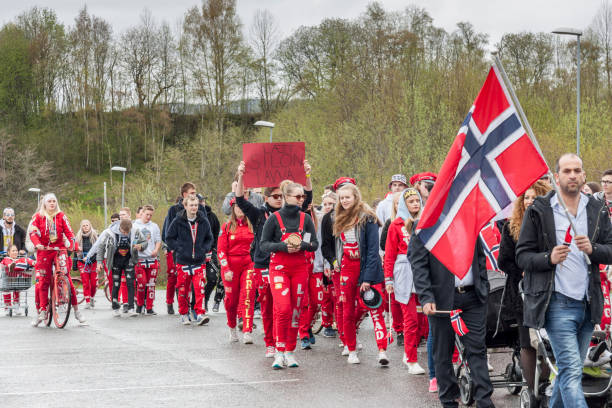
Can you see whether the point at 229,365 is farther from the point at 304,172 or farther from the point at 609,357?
the point at 609,357

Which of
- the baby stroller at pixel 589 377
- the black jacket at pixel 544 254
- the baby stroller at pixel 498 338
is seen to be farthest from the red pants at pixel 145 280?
the black jacket at pixel 544 254

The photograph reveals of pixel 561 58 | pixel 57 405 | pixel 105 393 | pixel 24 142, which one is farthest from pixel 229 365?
pixel 24 142

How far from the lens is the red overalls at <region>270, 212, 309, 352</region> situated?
Result: 947 cm

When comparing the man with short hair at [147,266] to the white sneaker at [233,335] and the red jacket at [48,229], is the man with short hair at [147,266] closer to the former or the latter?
the red jacket at [48,229]

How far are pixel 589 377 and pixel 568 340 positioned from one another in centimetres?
72

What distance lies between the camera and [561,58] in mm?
46469

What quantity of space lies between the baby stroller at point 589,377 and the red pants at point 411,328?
2.44 m

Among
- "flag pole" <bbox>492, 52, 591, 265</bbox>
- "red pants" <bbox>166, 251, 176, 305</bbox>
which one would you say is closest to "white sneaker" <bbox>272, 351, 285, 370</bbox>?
"flag pole" <bbox>492, 52, 591, 265</bbox>

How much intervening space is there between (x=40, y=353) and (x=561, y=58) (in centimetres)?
4039

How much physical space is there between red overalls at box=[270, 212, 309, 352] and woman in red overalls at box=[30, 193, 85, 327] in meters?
5.32

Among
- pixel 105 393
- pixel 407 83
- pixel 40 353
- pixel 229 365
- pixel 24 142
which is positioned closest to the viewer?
pixel 105 393

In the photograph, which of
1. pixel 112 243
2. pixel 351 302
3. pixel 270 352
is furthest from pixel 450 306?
pixel 112 243

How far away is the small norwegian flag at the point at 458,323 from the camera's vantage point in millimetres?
6676

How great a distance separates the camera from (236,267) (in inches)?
469
